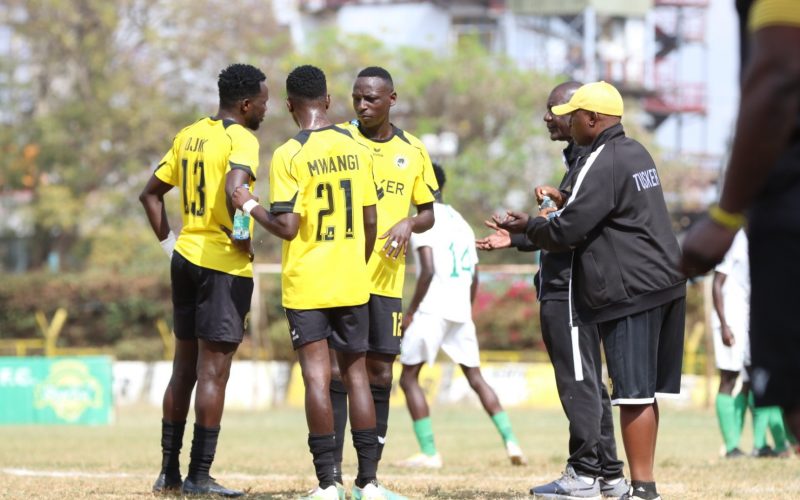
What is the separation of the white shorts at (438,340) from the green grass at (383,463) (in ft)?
3.27

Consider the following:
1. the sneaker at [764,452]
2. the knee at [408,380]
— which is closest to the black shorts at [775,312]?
the knee at [408,380]

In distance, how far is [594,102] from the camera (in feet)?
24.9

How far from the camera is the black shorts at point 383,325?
8.00 metres

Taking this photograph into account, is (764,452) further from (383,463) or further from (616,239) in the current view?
(616,239)

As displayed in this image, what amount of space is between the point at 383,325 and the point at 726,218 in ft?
13.7

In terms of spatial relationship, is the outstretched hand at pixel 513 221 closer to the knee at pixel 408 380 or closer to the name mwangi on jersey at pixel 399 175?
the name mwangi on jersey at pixel 399 175

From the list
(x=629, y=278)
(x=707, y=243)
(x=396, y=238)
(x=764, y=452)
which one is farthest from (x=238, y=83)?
(x=764, y=452)

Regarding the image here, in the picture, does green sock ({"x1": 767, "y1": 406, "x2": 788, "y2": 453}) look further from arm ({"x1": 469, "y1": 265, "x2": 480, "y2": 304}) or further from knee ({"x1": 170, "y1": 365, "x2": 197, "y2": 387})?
knee ({"x1": 170, "y1": 365, "x2": 197, "y2": 387})

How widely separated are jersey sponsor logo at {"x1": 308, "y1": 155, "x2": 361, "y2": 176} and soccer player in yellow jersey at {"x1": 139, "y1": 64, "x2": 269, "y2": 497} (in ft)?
2.15

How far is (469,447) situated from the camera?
51.9ft

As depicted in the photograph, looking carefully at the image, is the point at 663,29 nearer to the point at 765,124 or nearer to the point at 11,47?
the point at 11,47

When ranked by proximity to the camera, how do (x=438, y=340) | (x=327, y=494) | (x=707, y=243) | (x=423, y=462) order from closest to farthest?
1. (x=707, y=243)
2. (x=327, y=494)
3. (x=423, y=462)
4. (x=438, y=340)

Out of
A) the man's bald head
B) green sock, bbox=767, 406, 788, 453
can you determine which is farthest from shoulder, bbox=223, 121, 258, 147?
green sock, bbox=767, 406, 788, 453

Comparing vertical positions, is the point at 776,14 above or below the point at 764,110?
above
